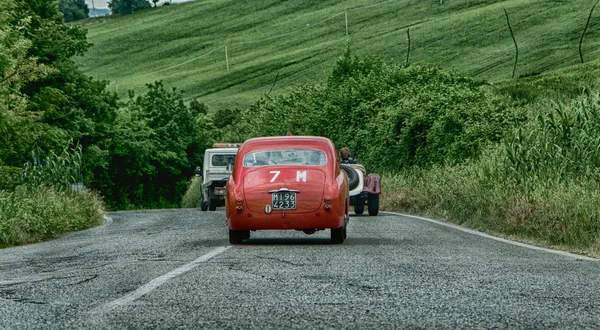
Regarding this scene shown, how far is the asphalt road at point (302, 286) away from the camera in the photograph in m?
7.73

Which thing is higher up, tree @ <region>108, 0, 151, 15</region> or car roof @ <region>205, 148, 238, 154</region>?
tree @ <region>108, 0, 151, 15</region>

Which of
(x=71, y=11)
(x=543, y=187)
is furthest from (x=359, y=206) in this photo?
(x=71, y=11)

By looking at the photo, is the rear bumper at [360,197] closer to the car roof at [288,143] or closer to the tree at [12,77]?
the car roof at [288,143]

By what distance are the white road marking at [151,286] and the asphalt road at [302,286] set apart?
1cm

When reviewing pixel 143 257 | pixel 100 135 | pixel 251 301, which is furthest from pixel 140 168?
pixel 251 301

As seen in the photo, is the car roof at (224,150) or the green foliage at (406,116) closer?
the green foliage at (406,116)

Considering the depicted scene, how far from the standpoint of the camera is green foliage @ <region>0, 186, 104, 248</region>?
66.0 ft

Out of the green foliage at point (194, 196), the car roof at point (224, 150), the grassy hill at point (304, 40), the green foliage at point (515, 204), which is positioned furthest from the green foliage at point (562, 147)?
the grassy hill at point (304, 40)

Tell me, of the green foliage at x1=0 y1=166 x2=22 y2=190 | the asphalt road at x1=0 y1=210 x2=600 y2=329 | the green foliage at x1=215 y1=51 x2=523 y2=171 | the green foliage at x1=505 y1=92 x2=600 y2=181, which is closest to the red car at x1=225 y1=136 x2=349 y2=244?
the asphalt road at x1=0 y1=210 x2=600 y2=329

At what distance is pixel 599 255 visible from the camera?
538 inches

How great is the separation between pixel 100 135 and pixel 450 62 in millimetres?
36337

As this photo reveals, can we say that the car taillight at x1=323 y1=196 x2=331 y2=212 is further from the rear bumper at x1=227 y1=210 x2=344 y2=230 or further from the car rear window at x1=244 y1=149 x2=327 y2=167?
the car rear window at x1=244 y1=149 x2=327 y2=167

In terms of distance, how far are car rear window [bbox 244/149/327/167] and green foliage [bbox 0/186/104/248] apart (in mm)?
5540

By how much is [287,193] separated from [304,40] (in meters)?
110
